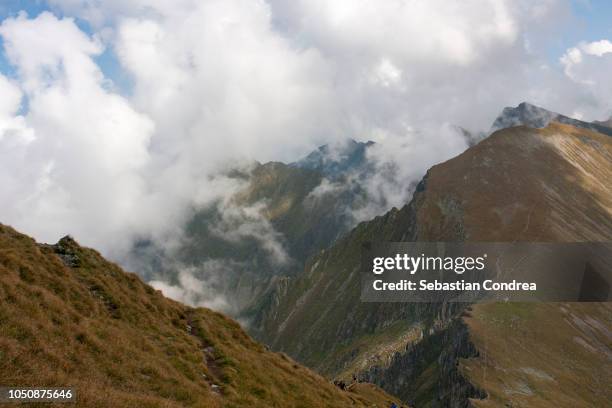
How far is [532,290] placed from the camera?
179125 millimetres

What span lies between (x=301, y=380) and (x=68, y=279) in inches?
698

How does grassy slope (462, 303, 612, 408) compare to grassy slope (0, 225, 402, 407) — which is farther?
grassy slope (462, 303, 612, 408)

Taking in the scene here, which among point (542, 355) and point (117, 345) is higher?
point (542, 355)

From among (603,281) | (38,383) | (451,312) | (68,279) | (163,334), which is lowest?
(38,383)

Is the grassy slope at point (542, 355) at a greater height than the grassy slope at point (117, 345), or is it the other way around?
the grassy slope at point (542, 355)

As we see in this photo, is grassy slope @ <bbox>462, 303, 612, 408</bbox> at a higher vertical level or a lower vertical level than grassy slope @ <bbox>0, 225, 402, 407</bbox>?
higher

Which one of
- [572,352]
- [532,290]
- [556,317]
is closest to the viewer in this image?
[572,352]

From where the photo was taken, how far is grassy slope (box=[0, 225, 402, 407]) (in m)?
20.5

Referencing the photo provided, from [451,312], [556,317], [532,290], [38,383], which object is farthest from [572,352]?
[38,383]

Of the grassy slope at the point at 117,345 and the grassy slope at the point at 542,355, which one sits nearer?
the grassy slope at the point at 117,345

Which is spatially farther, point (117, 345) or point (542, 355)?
point (542, 355)

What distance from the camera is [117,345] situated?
26.0m

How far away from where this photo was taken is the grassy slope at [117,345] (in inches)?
806

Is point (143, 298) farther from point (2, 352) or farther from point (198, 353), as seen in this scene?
point (2, 352)
